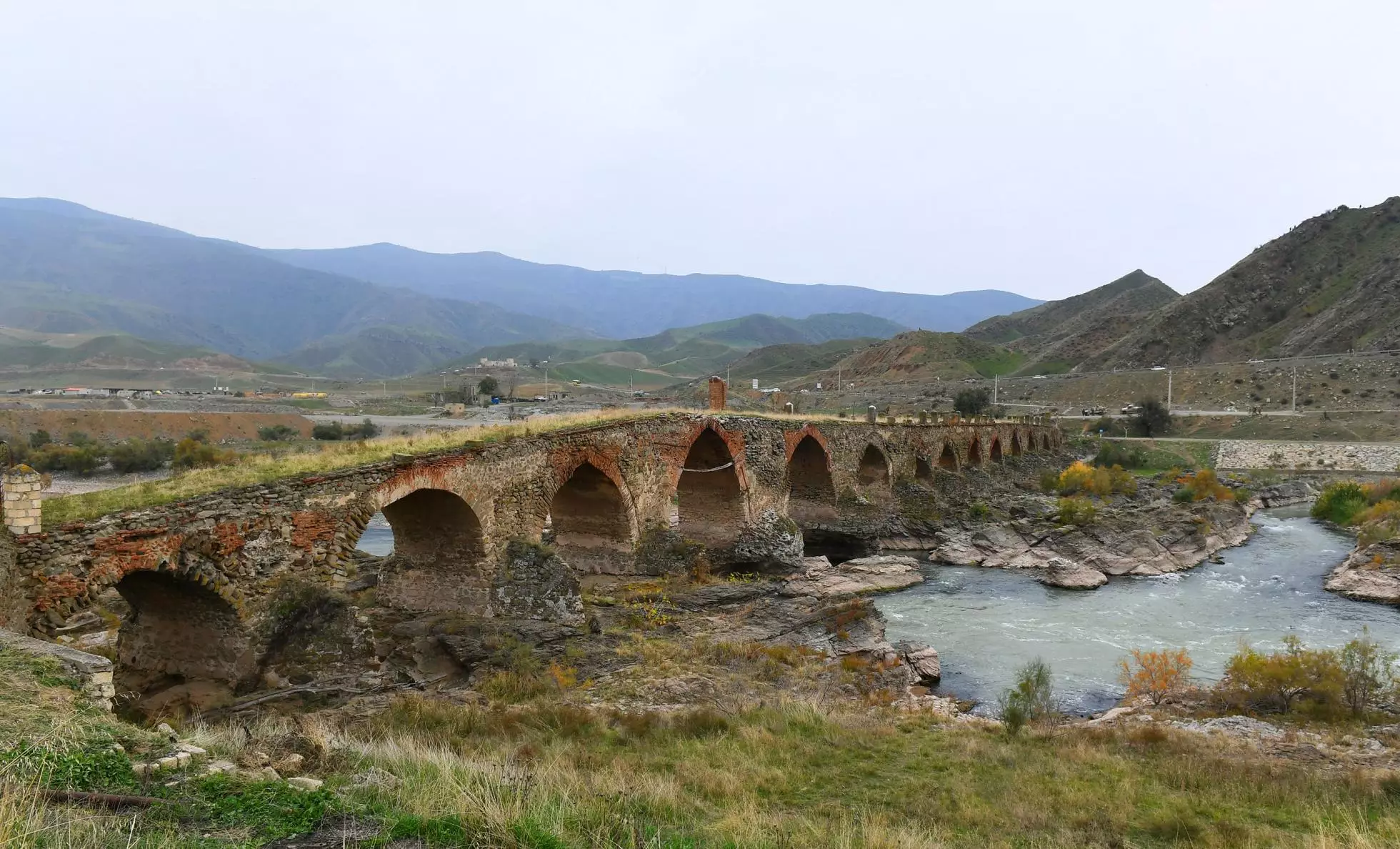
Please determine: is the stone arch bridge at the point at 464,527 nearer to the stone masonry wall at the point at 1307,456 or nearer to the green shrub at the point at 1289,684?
the green shrub at the point at 1289,684

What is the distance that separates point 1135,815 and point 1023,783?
102 cm

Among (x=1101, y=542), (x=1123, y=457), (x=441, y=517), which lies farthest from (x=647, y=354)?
(x=441, y=517)

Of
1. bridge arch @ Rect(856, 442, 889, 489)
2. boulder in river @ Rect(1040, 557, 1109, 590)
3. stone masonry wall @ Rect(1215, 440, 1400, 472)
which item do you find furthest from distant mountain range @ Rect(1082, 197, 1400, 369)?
boulder in river @ Rect(1040, 557, 1109, 590)

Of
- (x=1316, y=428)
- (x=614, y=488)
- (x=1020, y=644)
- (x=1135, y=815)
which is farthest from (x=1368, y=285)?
(x=1135, y=815)

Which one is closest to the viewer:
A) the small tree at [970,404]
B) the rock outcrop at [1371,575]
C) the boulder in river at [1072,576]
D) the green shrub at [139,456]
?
the rock outcrop at [1371,575]

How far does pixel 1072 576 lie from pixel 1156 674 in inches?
352

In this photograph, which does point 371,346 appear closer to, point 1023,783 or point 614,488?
point 614,488

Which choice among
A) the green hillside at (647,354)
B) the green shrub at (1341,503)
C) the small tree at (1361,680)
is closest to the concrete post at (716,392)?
the small tree at (1361,680)

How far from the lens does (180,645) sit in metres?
9.87

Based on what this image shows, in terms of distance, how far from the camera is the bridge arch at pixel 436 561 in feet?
45.1

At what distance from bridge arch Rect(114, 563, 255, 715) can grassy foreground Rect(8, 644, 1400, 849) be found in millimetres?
1723

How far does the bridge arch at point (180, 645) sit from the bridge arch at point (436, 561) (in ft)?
13.3

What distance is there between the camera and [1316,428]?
45375 mm

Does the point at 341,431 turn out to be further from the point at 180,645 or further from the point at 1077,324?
the point at 1077,324
